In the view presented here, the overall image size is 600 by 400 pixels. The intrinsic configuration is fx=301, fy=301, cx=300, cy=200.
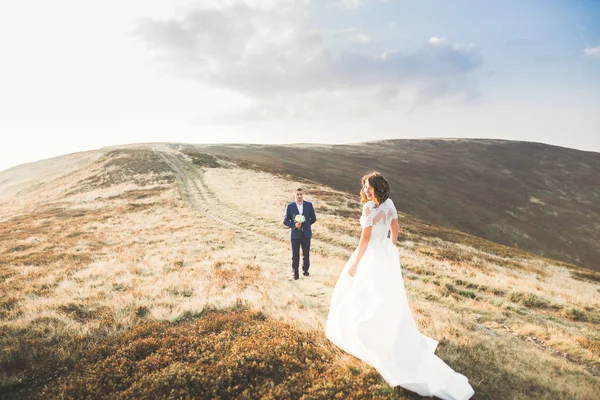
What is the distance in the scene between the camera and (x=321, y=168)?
251ft

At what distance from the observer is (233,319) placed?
24.5ft

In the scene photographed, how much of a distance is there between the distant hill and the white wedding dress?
4943cm

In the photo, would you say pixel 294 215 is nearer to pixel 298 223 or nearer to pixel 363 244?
pixel 298 223

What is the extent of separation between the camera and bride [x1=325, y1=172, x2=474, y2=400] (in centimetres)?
516

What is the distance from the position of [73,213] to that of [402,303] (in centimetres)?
3336

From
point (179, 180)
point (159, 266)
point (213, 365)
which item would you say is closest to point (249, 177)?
point (179, 180)

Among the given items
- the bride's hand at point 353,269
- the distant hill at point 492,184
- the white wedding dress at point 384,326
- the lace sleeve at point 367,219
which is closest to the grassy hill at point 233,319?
the white wedding dress at point 384,326

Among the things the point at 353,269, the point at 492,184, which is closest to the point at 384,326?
the point at 353,269

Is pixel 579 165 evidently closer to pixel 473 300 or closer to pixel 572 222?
pixel 572 222

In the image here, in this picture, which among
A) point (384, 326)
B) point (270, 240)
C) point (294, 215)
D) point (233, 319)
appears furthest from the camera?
point (270, 240)

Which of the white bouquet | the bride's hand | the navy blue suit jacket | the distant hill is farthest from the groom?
the distant hill

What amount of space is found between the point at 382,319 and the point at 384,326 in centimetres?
13

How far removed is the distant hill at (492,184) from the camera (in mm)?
55500

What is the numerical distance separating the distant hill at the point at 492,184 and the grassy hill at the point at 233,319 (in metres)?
38.2
